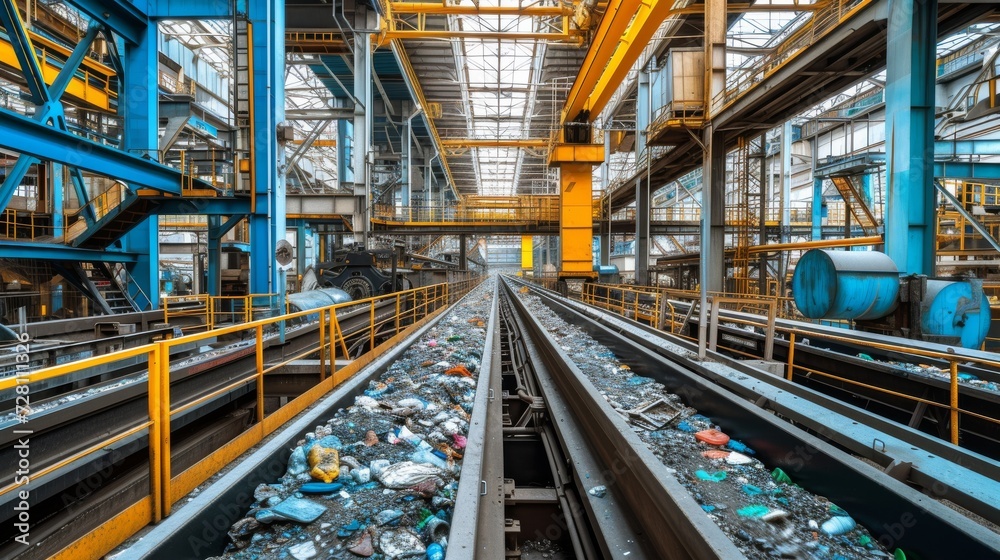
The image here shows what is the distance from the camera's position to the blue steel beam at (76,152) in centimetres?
616

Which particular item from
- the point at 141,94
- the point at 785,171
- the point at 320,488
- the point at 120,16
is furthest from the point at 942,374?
the point at 785,171

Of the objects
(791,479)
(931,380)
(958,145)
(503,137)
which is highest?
(503,137)

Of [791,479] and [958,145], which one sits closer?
[791,479]

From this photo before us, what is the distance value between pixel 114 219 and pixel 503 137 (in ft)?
78.5

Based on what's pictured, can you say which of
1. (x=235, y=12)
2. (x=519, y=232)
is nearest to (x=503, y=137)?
(x=519, y=232)

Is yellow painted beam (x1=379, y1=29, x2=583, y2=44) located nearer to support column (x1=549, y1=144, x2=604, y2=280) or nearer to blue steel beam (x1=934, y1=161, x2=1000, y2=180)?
support column (x1=549, y1=144, x2=604, y2=280)

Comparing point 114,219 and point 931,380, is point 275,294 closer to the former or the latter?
point 114,219

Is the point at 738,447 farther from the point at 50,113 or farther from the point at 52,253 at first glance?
the point at 52,253

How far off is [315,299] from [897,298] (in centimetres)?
930

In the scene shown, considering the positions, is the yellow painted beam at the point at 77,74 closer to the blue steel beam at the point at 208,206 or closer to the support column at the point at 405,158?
the blue steel beam at the point at 208,206

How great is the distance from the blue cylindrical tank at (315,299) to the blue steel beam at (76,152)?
11.5ft

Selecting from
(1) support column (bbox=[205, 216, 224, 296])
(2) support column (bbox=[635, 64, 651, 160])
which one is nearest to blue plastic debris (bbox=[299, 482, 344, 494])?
(1) support column (bbox=[205, 216, 224, 296])

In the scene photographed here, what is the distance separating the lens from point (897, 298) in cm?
587

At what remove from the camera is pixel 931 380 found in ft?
13.4
